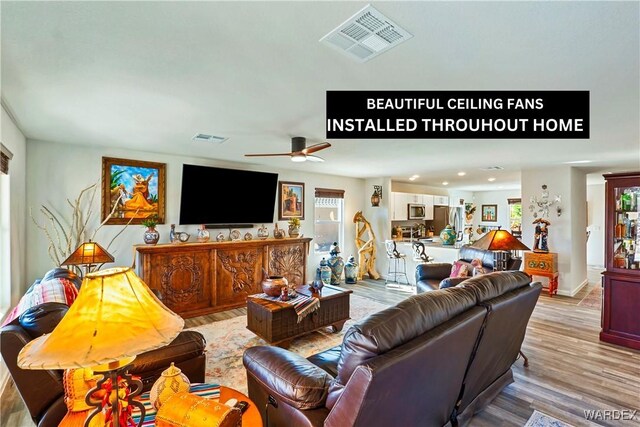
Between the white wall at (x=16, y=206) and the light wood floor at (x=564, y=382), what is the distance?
1123 millimetres

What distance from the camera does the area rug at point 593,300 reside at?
4.96 m

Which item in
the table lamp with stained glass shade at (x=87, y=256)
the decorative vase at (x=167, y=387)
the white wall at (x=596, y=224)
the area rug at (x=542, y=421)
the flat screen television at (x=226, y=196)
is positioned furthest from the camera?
the white wall at (x=596, y=224)

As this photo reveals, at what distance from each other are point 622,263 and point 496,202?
839 centimetres

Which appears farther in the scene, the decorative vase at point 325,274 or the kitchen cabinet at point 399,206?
the kitchen cabinet at point 399,206

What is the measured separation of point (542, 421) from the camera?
2.19 meters

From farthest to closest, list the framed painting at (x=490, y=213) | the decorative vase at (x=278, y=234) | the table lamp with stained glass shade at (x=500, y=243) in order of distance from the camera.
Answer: the framed painting at (x=490, y=213), the decorative vase at (x=278, y=234), the table lamp with stained glass shade at (x=500, y=243)

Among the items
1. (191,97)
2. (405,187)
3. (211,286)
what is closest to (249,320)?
(211,286)

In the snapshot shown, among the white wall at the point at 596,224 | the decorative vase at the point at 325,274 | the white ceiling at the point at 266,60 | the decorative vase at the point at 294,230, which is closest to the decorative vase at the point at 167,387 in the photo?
the white ceiling at the point at 266,60

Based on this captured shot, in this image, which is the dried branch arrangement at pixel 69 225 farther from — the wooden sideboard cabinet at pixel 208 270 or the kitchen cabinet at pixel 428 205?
the kitchen cabinet at pixel 428 205

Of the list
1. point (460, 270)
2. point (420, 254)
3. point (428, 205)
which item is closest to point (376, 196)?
point (420, 254)

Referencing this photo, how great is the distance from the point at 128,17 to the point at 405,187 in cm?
790

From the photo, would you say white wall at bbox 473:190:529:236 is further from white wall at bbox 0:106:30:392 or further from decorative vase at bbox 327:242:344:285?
white wall at bbox 0:106:30:392

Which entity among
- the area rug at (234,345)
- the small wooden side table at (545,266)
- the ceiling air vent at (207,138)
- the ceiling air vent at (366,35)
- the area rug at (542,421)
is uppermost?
the ceiling air vent at (366,35)

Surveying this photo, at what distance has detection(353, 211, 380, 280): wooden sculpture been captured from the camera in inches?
284
